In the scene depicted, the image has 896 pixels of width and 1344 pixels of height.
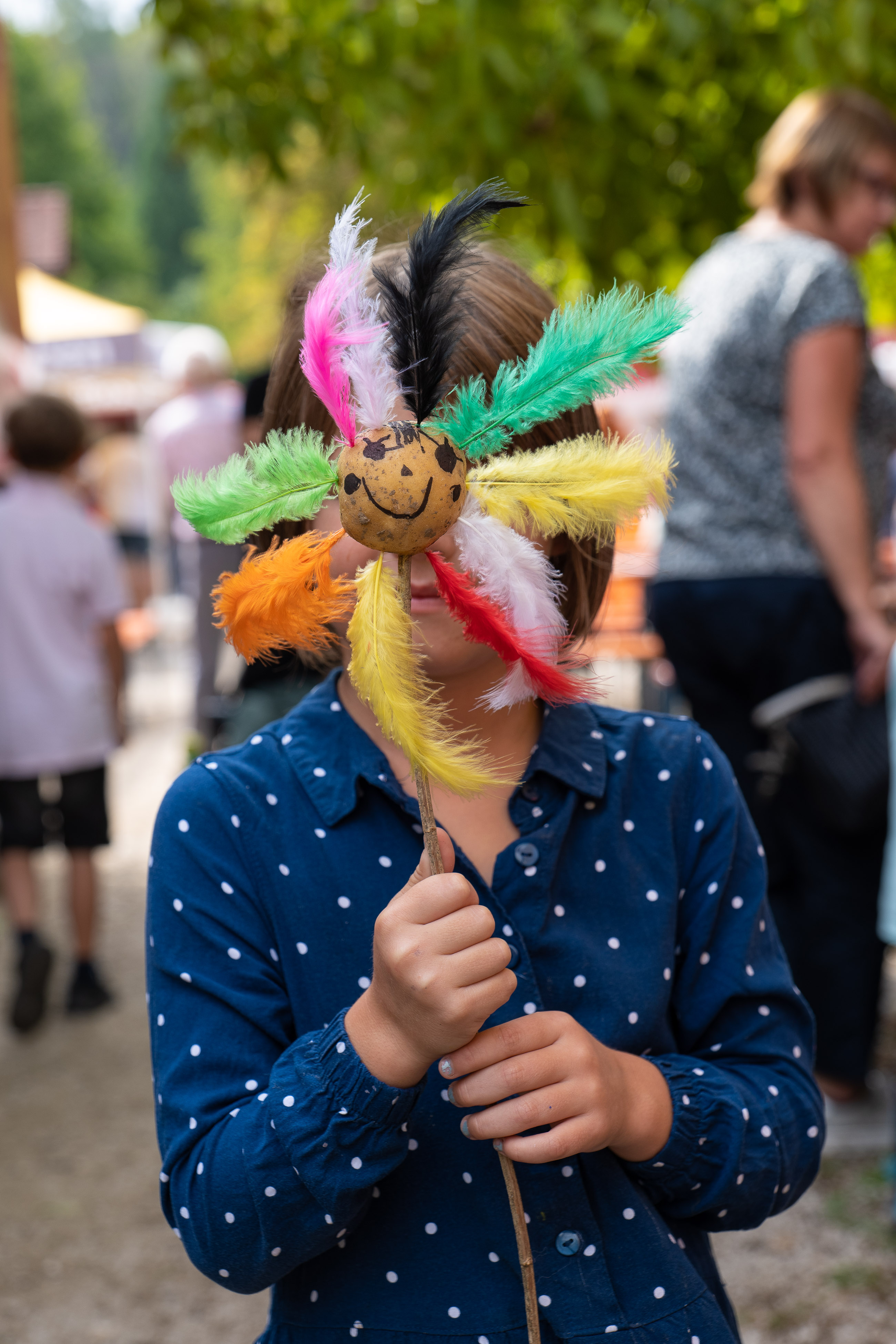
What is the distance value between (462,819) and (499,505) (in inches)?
15.3

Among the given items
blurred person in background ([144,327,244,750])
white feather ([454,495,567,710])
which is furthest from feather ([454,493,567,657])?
blurred person in background ([144,327,244,750])

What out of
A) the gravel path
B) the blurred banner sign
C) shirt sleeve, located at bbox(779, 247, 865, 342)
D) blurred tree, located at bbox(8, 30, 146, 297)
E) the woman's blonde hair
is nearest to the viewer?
the gravel path

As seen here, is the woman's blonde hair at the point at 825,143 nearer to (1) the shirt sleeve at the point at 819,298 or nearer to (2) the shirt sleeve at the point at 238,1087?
(1) the shirt sleeve at the point at 819,298

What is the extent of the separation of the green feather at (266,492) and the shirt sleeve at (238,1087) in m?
0.31

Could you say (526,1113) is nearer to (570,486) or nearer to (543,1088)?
(543,1088)

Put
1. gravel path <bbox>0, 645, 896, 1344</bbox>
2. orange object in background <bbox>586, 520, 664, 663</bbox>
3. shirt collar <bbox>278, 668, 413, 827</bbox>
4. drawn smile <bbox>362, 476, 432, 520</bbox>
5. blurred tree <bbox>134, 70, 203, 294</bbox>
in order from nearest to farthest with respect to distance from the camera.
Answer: drawn smile <bbox>362, 476, 432, 520</bbox> < shirt collar <bbox>278, 668, 413, 827</bbox> < gravel path <bbox>0, 645, 896, 1344</bbox> < orange object in background <bbox>586, 520, 664, 663</bbox> < blurred tree <bbox>134, 70, 203, 294</bbox>

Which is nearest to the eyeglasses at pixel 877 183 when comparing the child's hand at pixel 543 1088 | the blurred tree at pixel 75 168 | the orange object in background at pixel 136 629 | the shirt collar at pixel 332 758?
the shirt collar at pixel 332 758

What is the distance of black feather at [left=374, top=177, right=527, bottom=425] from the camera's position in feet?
2.94

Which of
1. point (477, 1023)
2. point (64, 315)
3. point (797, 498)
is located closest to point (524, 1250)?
point (477, 1023)

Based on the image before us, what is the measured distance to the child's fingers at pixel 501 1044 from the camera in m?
0.95

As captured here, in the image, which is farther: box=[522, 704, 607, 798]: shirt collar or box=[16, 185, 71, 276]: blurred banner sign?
box=[16, 185, 71, 276]: blurred banner sign

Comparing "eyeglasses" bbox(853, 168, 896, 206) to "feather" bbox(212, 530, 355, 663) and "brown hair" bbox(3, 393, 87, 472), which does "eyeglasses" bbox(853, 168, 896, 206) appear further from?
"brown hair" bbox(3, 393, 87, 472)

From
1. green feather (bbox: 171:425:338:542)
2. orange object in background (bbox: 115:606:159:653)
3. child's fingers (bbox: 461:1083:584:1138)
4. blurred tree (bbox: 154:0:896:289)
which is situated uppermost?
blurred tree (bbox: 154:0:896:289)

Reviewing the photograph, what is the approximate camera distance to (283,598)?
36.8 inches
